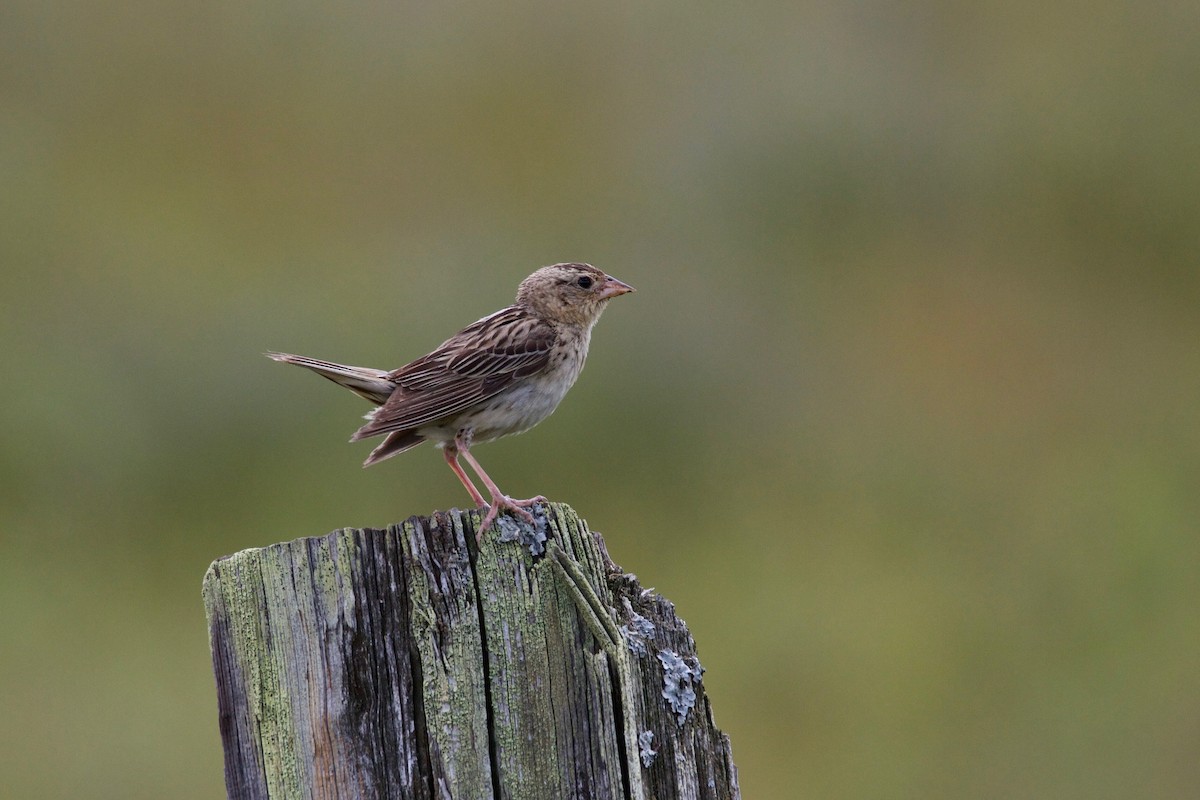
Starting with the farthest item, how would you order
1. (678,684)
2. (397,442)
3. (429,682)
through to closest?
1. (397,442)
2. (678,684)
3. (429,682)

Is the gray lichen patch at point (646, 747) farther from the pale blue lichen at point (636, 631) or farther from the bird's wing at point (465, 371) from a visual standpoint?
the bird's wing at point (465, 371)

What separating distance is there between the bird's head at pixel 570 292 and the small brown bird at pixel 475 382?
0.04 feet

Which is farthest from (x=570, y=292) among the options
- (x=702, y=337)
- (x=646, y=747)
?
(x=702, y=337)

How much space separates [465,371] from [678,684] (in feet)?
10.1

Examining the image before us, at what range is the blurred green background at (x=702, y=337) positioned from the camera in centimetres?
996

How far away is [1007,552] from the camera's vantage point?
11.1 meters

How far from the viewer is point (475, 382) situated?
637cm

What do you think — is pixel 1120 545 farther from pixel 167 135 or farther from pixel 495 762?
pixel 167 135

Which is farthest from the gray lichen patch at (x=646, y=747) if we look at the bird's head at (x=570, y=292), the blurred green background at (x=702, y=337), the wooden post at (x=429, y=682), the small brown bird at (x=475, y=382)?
the blurred green background at (x=702, y=337)

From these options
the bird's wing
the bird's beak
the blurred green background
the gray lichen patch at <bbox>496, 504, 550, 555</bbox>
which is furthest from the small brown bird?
the blurred green background

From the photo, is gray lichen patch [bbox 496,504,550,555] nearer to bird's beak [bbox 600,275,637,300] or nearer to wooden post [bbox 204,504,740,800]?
wooden post [bbox 204,504,740,800]

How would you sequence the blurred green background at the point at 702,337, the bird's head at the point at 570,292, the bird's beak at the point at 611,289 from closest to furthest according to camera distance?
the bird's head at the point at 570,292
the bird's beak at the point at 611,289
the blurred green background at the point at 702,337

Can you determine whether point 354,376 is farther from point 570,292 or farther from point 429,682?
point 429,682

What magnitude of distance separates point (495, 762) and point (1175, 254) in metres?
12.8
